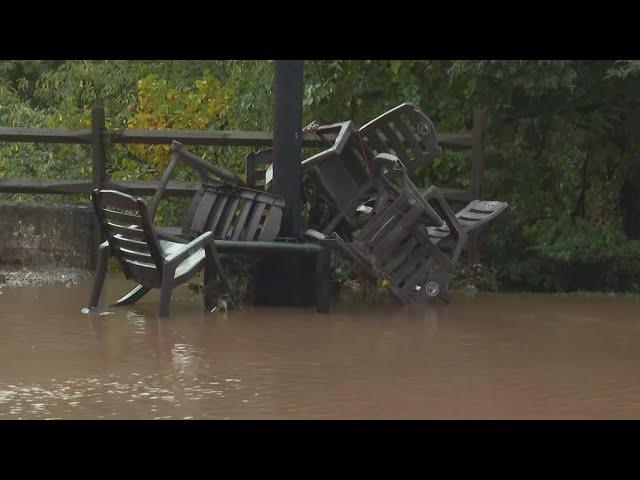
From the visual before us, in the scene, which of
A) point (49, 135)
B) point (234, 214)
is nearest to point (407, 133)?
point (234, 214)

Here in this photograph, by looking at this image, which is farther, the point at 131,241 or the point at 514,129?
the point at 514,129

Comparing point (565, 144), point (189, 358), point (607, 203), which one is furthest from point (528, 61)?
point (189, 358)

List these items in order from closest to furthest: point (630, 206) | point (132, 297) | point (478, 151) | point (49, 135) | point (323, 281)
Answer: point (323, 281) < point (132, 297) < point (478, 151) < point (630, 206) < point (49, 135)

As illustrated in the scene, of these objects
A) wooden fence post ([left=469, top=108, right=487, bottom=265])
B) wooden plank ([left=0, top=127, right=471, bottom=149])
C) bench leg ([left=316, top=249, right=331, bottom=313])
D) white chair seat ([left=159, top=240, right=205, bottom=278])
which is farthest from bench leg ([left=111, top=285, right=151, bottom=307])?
wooden fence post ([left=469, top=108, right=487, bottom=265])

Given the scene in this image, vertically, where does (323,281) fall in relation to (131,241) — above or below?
below

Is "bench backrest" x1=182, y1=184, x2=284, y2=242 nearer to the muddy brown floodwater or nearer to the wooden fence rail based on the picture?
the muddy brown floodwater

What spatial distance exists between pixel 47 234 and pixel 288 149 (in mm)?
3307

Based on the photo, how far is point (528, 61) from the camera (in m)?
12.0

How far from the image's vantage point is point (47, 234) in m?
12.8

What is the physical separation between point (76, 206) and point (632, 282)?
5411mm

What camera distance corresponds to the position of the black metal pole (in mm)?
10672

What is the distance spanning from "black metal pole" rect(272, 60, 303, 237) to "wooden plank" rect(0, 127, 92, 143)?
3394 mm

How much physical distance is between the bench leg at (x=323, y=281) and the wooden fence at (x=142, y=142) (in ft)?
8.67

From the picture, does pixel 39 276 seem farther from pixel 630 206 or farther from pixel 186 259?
pixel 630 206
